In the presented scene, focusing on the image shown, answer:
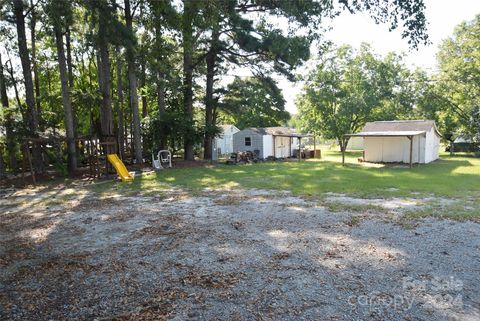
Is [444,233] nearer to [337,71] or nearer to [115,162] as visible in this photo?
[115,162]

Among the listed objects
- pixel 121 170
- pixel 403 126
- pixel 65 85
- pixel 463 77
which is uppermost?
pixel 463 77

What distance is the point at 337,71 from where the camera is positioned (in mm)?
32625

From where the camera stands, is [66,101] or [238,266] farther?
[66,101]

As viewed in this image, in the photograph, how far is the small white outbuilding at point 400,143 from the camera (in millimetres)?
21016

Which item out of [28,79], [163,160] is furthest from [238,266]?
[163,160]

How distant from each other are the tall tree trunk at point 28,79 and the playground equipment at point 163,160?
5283mm

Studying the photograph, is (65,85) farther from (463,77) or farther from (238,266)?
(463,77)

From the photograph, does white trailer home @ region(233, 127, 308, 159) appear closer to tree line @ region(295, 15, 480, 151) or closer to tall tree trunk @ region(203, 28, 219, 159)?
tall tree trunk @ region(203, 28, 219, 159)

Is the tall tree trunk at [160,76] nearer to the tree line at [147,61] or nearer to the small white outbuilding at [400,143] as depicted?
the tree line at [147,61]

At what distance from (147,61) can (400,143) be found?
54.0ft

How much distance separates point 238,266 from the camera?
14.6ft

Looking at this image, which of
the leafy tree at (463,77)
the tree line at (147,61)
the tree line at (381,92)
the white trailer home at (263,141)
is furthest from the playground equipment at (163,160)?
the leafy tree at (463,77)

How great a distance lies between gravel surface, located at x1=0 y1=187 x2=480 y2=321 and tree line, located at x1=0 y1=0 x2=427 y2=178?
12.0ft

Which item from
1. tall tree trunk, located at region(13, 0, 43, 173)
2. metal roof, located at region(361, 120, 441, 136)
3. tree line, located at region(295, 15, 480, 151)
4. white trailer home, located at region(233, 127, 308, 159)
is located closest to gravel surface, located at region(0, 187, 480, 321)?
tall tree trunk, located at region(13, 0, 43, 173)
